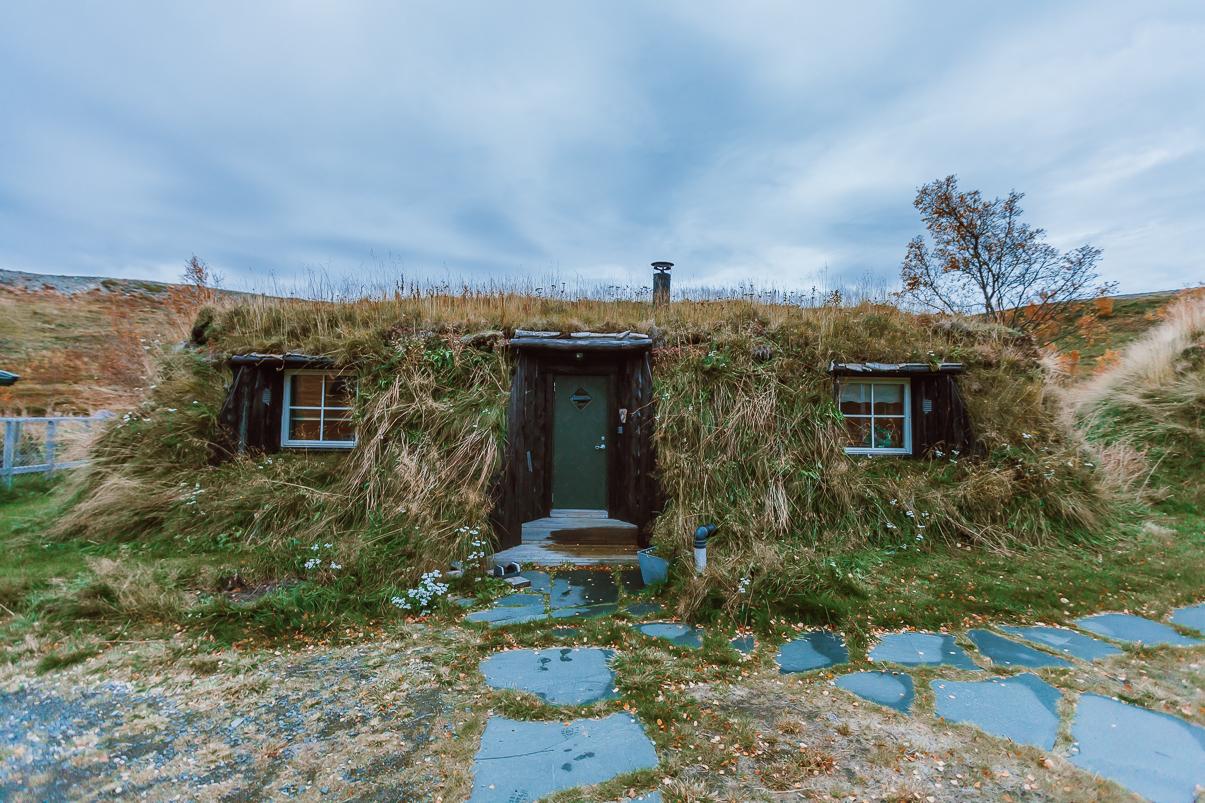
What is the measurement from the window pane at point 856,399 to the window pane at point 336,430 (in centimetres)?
605

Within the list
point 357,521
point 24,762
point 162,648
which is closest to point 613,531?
point 357,521

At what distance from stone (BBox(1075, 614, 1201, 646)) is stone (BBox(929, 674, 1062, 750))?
1.22 m

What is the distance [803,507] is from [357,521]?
4580 mm

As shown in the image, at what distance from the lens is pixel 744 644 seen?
387 cm

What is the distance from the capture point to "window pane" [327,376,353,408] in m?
6.59

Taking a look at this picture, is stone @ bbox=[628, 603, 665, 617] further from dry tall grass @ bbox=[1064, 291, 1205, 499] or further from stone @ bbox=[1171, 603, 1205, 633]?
dry tall grass @ bbox=[1064, 291, 1205, 499]

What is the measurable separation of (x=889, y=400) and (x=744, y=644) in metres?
4.39

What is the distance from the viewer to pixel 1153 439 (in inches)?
317

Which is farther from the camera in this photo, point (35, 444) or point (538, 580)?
point (35, 444)

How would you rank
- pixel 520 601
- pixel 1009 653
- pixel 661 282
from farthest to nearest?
pixel 661 282 < pixel 520 601 < pixel 1009 653

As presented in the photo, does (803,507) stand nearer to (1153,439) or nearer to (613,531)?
(613,531)

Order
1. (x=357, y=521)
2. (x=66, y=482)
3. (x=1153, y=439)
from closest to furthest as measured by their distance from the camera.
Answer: (x=357, y=521)
(x=66, y=482)
(x=1153, y=439)

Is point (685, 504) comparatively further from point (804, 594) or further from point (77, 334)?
point (77, 334)

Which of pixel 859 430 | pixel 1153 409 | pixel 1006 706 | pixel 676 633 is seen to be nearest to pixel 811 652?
pixel 676 633
